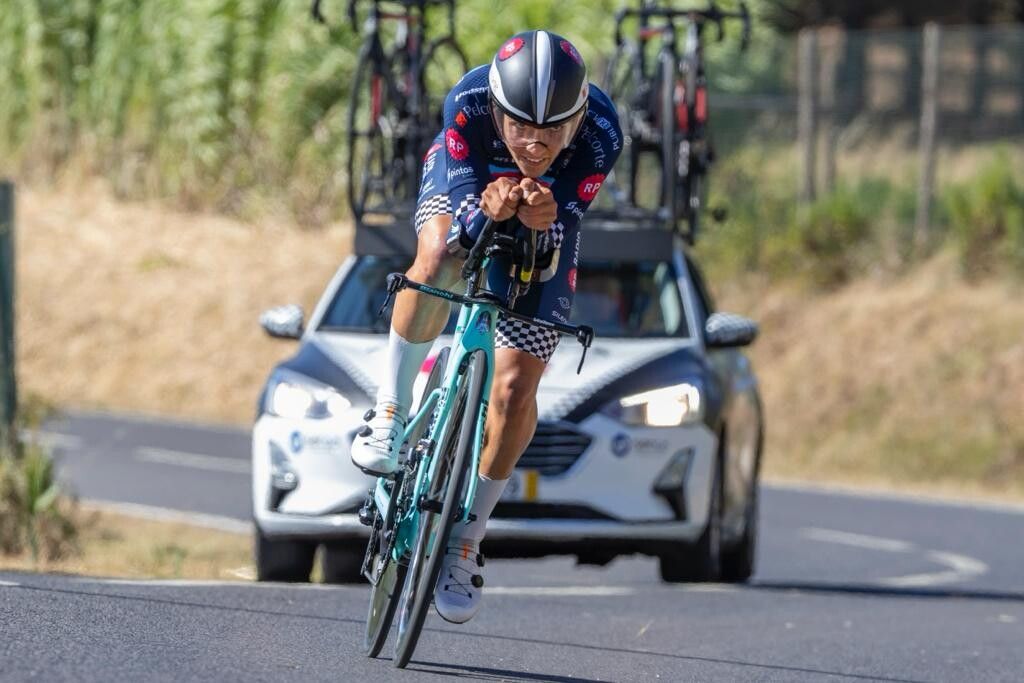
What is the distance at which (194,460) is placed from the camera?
69.2ft

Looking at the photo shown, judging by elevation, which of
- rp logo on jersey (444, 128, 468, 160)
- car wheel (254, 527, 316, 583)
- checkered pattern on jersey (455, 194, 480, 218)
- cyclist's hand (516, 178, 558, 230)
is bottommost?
car wheel (254, 527, 316, 583)

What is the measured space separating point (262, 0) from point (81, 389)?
22.7 ft

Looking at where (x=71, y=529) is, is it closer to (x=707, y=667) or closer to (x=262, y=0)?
(x=707, y=667)

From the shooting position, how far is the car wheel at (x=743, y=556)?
1173cm

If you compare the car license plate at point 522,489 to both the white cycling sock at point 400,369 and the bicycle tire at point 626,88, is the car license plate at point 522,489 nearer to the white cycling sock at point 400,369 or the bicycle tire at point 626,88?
the white cycling sock at point 400,369

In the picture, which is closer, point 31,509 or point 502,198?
point 502,198

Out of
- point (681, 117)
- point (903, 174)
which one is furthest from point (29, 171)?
point (681, 117)

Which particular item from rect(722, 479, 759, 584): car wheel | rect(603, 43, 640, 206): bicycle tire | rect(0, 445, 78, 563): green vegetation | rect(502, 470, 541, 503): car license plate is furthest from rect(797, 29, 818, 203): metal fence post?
rect(502, 470, 541, 503): car license plate

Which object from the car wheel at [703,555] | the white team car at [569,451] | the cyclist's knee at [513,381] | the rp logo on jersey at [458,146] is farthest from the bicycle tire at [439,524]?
the car wheel at [703,555]

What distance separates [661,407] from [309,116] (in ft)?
73.8

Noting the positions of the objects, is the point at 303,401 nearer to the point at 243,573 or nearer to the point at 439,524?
the point at 243,573

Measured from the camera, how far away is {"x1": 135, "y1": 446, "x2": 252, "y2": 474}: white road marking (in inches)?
806

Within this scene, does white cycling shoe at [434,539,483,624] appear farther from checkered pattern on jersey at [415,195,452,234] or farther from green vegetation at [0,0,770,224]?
green vegetation at [0,0,770,224]

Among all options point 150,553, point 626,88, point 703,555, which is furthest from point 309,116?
point 703,555
